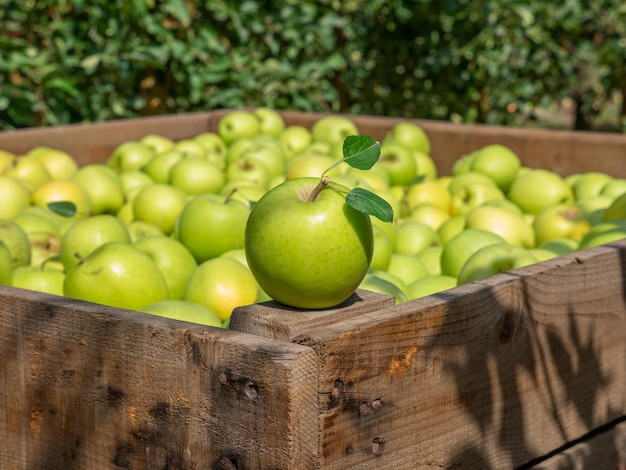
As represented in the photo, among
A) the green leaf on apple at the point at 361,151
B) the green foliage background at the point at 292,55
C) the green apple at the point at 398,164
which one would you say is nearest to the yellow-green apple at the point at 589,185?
the green apple at the point at 398,164

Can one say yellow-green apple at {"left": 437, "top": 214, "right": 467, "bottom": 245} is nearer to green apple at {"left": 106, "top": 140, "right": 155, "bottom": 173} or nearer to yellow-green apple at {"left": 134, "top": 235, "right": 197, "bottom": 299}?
yellow-green apple at {"left": 134, "top": 235, "right": 197, "bottom": 299}

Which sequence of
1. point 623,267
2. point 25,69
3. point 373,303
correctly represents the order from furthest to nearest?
1. point 25,69
2. point 623,267
3. point 373,303

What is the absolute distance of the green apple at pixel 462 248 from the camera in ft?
6.75

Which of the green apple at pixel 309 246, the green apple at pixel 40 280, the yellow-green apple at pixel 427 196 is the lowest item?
the yellow-green apple at pixel 427 196

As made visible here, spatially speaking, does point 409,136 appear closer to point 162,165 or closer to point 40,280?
point 162,165

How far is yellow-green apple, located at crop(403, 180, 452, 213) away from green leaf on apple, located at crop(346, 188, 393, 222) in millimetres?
1535

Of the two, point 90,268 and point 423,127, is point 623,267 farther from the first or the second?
point 423,127

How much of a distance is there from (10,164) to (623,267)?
6.27 feet

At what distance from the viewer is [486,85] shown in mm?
5570

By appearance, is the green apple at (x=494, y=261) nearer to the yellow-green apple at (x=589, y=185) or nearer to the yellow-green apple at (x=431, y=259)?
the yellow-green apple at (x=431, y=259)

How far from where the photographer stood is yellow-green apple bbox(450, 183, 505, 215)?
8.87 feet

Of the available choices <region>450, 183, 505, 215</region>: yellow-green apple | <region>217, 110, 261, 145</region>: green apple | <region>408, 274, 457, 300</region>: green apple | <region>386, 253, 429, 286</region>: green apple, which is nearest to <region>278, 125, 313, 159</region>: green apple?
<region>217, 110, 261, 145</region>: green apple

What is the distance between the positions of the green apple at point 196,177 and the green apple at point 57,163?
390mm

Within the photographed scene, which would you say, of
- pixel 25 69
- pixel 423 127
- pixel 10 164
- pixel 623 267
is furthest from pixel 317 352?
pixel 25 69
